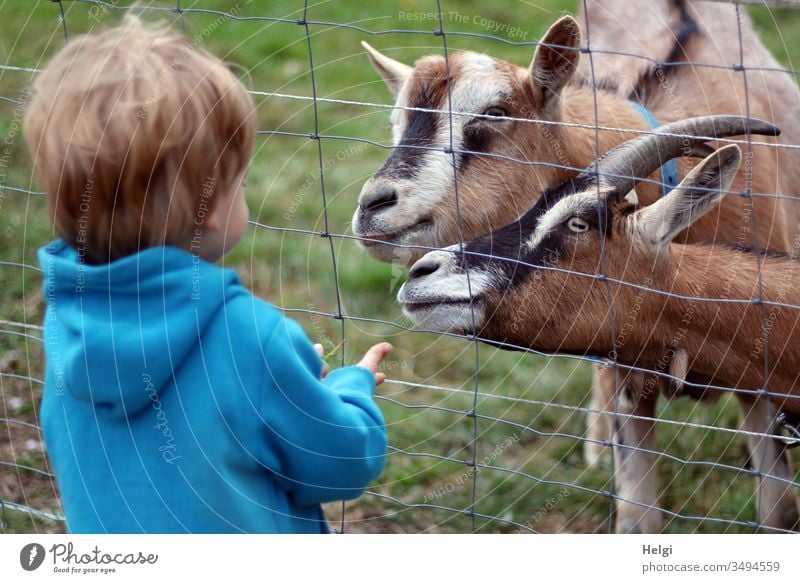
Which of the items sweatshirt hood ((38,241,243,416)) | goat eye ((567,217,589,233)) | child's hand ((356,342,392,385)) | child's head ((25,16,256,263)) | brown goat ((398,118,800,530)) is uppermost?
child's head ((25,16,256,263))

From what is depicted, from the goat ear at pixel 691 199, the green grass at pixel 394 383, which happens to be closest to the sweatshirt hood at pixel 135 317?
the green grass at pixel 394 383

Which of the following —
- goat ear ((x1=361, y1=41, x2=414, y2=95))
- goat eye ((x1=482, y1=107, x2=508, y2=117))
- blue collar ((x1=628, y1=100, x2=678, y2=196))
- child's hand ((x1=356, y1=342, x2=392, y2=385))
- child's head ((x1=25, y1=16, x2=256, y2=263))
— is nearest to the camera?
child's head ((x1=25, y1=16, x2=256, y2=263))

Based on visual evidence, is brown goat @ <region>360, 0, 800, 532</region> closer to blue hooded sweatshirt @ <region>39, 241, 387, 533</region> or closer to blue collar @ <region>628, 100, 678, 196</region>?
blue collar @ <region>628, 100, 678, 196</region>

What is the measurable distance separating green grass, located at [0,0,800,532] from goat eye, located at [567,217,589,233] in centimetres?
57

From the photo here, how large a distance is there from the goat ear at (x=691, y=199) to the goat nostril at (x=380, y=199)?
852 millimetres

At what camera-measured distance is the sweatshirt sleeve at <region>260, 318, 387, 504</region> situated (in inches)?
71.4

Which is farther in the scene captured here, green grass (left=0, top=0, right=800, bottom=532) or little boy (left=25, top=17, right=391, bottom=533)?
green grass (left=0, top=0, right=800, bottom=532)

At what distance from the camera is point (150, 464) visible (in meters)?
1.91

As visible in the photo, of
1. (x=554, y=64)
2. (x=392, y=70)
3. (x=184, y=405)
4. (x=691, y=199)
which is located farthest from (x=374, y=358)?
(x=392, y=70)

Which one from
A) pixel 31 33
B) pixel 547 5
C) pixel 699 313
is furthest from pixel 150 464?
pixel 547 5

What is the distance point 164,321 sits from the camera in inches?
69.9

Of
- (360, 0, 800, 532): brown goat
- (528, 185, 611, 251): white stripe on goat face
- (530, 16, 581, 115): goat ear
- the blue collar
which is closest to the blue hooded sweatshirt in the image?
(528, 185, 611, 251): white stripe on goat face

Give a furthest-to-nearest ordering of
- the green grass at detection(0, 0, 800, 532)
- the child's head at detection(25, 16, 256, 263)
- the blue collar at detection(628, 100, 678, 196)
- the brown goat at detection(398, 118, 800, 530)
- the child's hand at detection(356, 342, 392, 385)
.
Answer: the green grass at detection(0, 0, 800, 532) < the blue collar at detection(628, 100, 678, 196) < the brown goat at detection(398, 118, 800, 530) < the child's hand at detection(356, 342, 392, 385) < the child's head at detection(25, 16, 256, 263)
